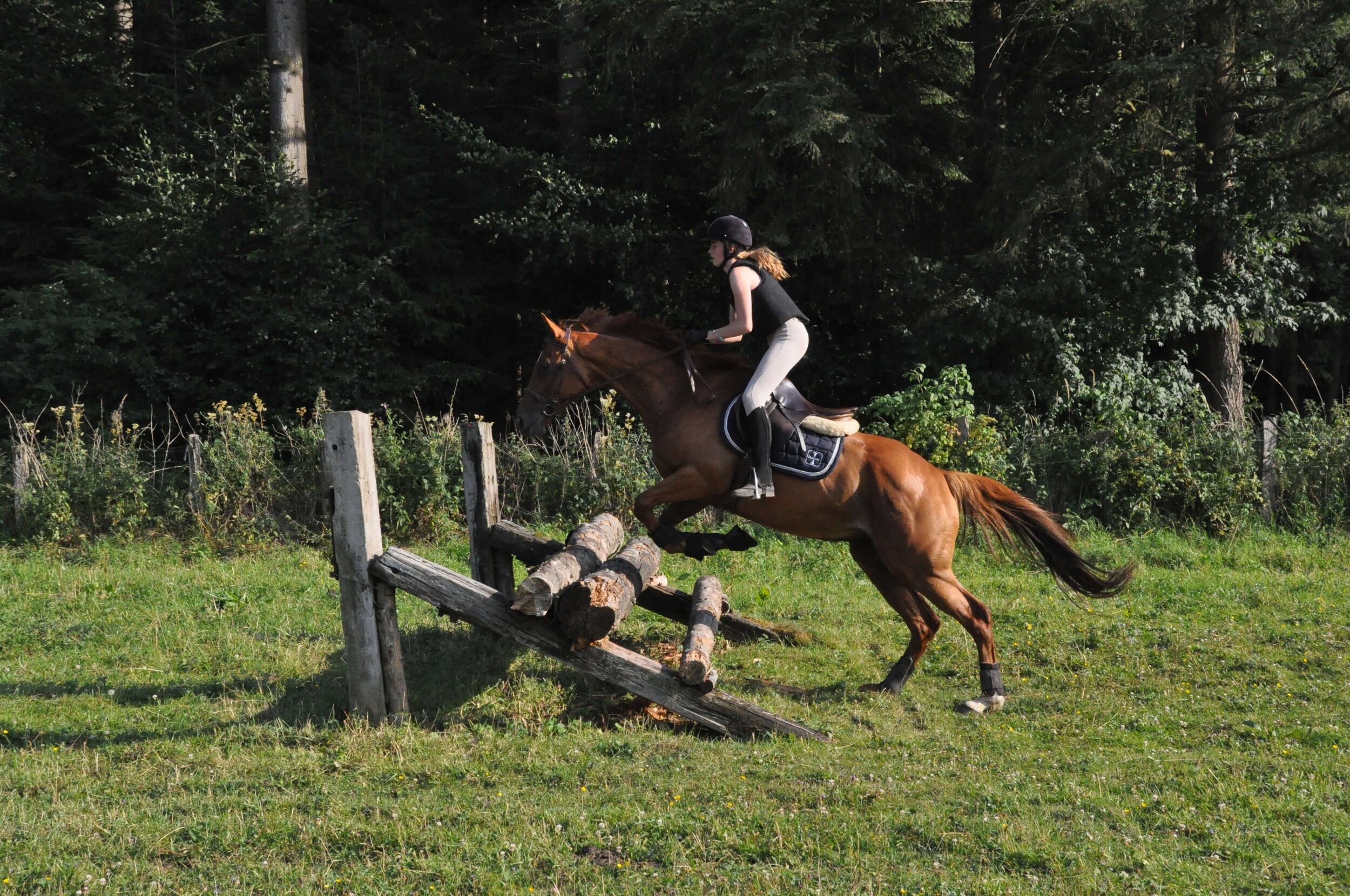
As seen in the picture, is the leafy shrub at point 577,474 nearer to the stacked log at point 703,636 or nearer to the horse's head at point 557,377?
the stacked log at point 703,636

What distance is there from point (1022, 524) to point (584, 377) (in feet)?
10.6

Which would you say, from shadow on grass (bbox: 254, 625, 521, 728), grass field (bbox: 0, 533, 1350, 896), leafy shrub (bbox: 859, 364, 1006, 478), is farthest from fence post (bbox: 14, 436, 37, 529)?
leafy shrub (bbox: 859, 364, 1006, 478)

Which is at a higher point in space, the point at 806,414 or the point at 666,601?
the point at 806,414

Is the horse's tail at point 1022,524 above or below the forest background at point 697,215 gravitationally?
below

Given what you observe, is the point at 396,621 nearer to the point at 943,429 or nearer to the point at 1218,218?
the point at 943,429

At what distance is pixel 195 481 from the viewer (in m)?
12.7

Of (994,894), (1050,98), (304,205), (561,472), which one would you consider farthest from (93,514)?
(1050,98)

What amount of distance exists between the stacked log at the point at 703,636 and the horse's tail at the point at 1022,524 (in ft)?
5.99

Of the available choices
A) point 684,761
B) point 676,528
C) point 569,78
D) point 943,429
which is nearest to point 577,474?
point 943,429

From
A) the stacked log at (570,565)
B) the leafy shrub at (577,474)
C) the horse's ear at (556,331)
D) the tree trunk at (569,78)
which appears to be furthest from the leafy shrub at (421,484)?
the tree trunk at (569,78)

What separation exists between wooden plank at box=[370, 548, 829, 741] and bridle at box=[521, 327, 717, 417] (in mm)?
1467

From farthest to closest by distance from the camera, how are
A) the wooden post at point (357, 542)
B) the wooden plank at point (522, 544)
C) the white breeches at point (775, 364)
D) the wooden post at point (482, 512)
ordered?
the wooden post at point (482, 512) < the wooden plank at point (522, 544) < the white breeches at point (775, 364) < the wooden post at point (357, 542)

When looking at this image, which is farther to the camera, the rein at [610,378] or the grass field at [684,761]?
the rein at [610,378]

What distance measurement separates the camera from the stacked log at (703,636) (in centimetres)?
634
